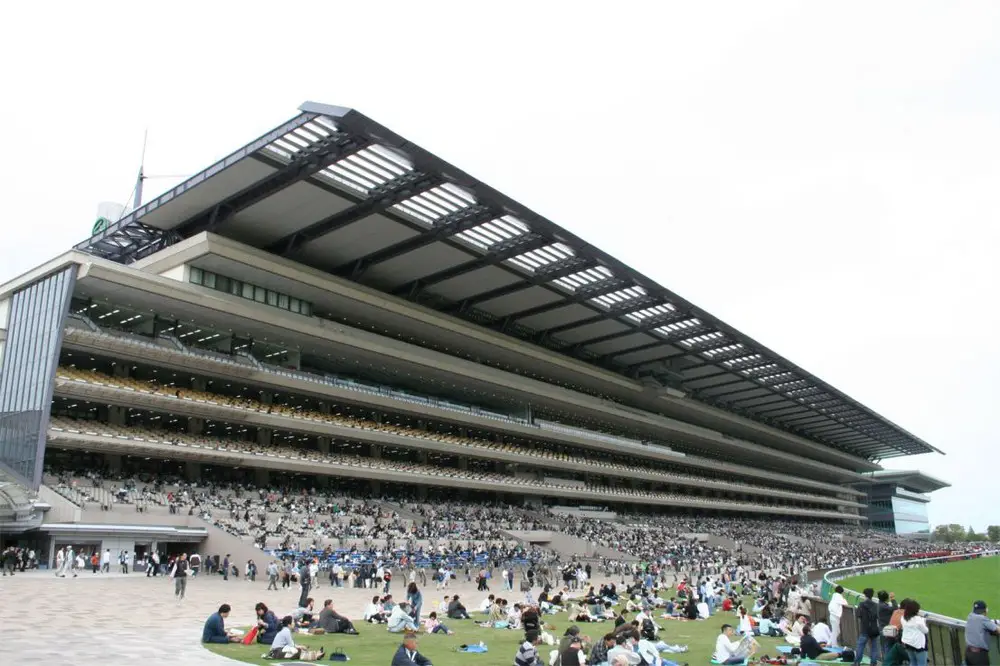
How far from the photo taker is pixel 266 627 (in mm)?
16203

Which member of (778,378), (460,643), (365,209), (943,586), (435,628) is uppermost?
(778,378)

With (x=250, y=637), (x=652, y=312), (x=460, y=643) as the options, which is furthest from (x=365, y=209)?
(x=250, y=637)

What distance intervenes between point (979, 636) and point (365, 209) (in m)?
34.1

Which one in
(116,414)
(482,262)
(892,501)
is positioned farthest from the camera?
(892,501)

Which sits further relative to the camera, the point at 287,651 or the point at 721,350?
the point at 721,350

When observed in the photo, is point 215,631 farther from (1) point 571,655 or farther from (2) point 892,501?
(2) point 892,501

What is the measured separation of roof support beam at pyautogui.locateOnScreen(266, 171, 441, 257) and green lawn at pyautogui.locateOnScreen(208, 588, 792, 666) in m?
22.1

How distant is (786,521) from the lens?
115 m

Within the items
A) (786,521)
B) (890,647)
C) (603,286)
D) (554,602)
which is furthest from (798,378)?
(890,647)

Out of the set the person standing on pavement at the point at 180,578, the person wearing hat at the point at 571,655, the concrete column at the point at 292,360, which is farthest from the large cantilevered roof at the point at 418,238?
the person wearing hat at the point at 571,655

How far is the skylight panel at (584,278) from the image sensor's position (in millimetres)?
52156

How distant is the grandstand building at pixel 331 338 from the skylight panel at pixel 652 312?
24 centimetres

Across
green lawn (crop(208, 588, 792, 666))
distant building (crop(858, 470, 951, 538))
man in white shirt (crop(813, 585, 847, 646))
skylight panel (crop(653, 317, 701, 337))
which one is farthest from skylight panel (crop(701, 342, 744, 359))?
distant building (crop(858, 470, 951, 538))

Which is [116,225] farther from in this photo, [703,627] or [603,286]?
[703,627]
